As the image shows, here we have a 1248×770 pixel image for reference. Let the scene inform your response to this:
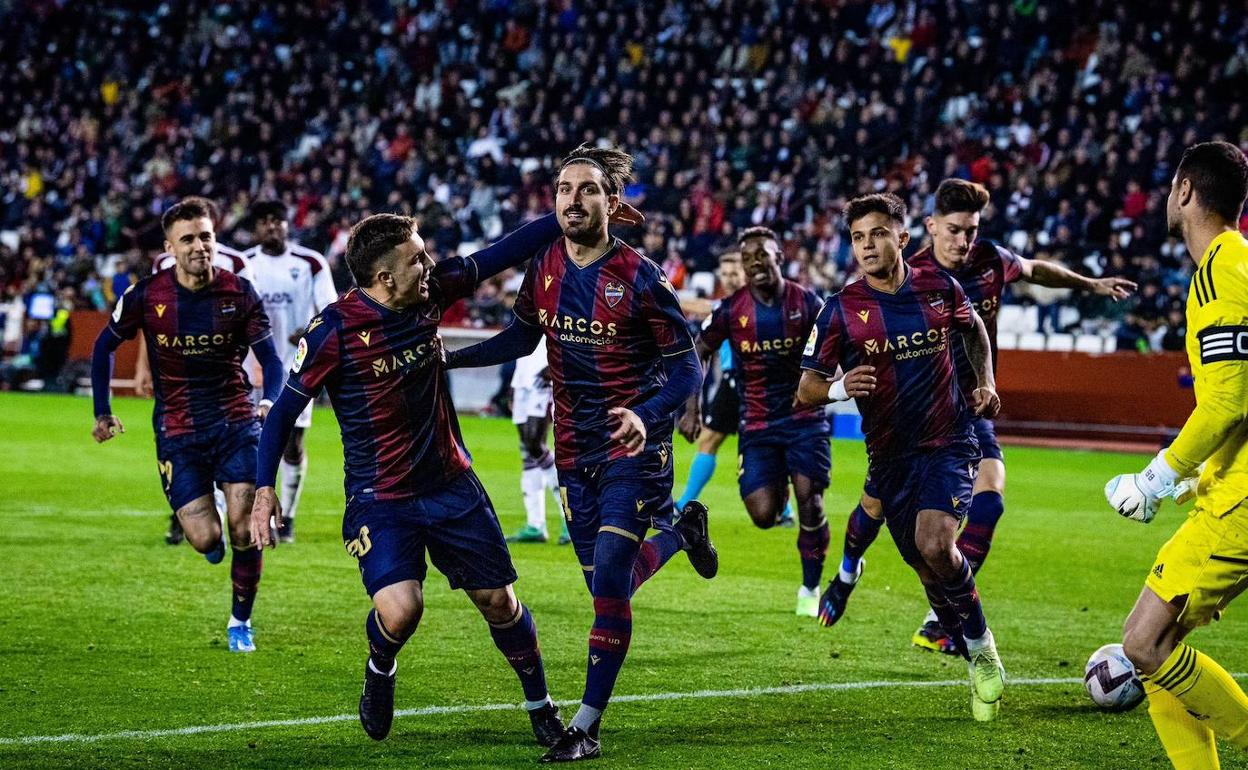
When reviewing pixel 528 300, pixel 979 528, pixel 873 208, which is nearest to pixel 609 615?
pixel 528 300

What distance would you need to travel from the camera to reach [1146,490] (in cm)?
488

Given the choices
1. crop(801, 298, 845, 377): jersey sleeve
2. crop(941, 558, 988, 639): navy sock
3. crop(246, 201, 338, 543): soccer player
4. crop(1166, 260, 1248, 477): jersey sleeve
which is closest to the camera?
crop(1166, 260, 1248, 477): jersey sleeve

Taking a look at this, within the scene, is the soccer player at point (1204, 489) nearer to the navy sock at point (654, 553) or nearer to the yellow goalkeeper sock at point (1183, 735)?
the yellow goalkeeper sock at point (1183, 735)

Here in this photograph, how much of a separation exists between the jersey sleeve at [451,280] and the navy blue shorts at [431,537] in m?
0.78

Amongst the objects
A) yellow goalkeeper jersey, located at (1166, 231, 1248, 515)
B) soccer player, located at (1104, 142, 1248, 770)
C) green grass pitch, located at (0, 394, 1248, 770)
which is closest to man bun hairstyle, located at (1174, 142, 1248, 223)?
soccer player, located at (1104, 142, 1248, 770)

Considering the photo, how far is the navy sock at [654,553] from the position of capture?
22.2 ft

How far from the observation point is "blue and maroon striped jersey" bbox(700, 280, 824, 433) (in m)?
10.0

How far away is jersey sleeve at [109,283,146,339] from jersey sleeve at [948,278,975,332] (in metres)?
4.32

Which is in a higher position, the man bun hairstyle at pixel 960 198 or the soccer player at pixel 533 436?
the man bun hairstyle at pixel 960 198

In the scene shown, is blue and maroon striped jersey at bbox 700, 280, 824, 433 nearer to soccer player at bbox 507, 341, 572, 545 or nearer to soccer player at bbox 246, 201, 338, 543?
soccer player at bbox 507, 341, 572, 545

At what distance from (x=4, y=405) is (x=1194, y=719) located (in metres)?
24.8

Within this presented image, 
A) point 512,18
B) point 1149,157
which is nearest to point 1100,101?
point 1149,157

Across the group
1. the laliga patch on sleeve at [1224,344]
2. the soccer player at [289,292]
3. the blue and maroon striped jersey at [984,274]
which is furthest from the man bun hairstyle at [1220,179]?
the soccer player at [289,292]

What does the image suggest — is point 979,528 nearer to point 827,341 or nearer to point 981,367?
point 981,367
